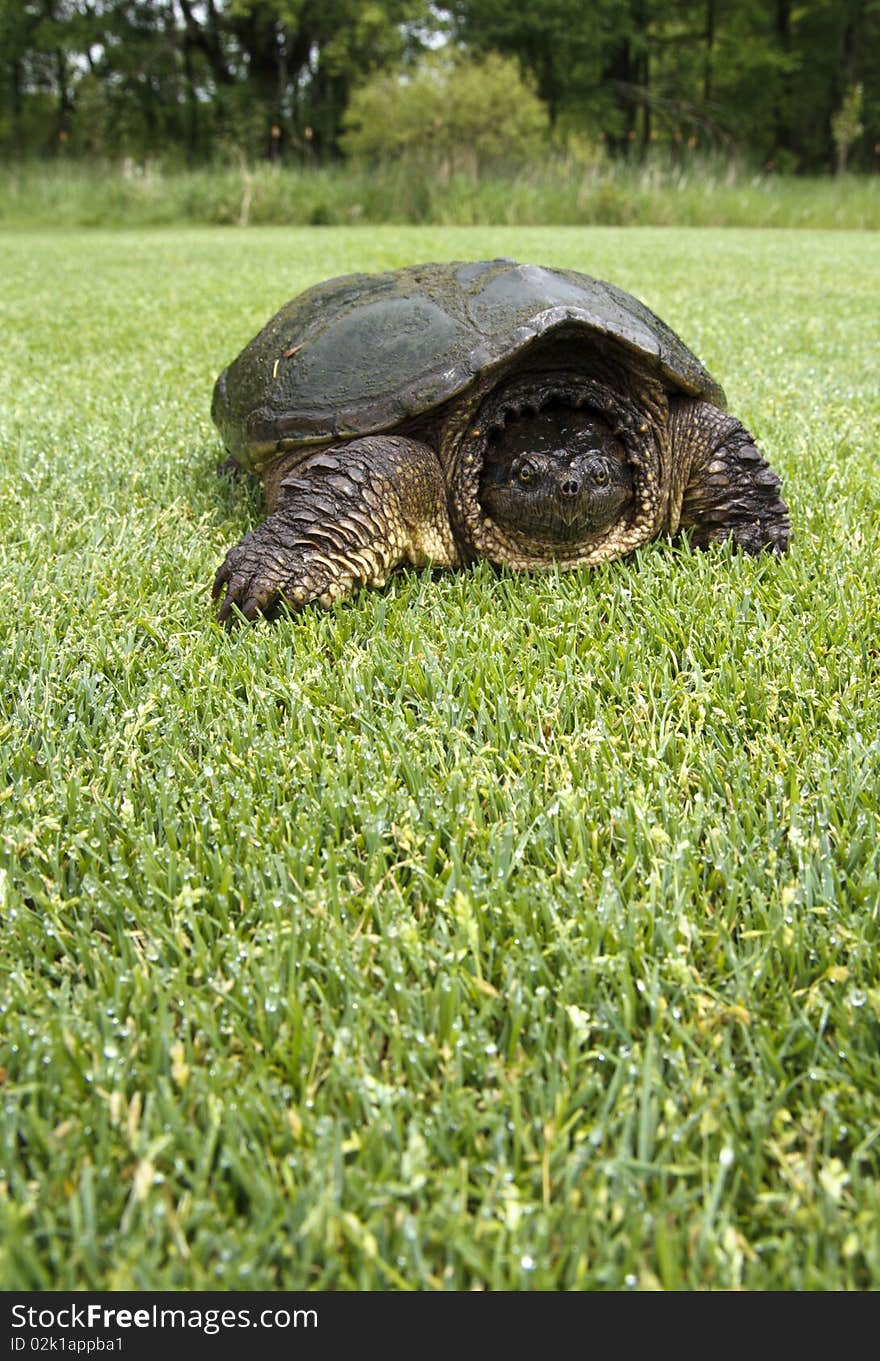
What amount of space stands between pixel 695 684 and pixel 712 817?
42cm

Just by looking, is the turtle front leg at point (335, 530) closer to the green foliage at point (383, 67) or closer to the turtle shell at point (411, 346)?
the turtle shell at point (411, 346)

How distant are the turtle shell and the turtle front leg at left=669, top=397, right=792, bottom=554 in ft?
0.33

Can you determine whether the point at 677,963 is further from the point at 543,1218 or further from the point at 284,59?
the point at 284,59

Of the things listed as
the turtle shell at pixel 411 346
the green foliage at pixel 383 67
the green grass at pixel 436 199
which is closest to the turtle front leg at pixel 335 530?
the turtle shell at pixel 411 346

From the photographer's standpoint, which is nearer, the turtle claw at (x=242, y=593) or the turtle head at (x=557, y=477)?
the turtle claw at (x=242, y=593)

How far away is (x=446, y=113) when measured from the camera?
20.4 metres

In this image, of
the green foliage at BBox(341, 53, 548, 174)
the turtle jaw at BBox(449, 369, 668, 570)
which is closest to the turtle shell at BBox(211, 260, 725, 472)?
the turtle jaw at BBox(449, 369, 668, 570)

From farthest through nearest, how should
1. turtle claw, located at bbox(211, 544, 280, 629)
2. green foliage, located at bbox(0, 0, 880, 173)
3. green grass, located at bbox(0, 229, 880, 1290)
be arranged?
green foliage, located at bbox(0, 0, 880, 173)
turtle claw, located at bbox(211, 544, 280, 629)
green grass, located at bbox(0, 229, 880, 1290)

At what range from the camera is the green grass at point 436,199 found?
50.9 feet

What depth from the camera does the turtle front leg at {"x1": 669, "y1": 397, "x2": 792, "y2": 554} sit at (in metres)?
2.30

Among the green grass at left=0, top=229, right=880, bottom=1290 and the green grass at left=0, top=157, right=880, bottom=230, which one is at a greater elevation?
the green grass at left=0, top=157, right=880, bottom=230

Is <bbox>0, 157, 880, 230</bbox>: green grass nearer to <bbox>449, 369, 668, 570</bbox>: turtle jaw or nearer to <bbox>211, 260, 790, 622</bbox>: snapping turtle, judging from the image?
<bbox>211, 260, 790, 622</bbox>: snapping turtle

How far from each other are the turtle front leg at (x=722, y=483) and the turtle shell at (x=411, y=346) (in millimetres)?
99

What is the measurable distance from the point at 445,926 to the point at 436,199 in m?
16.5
